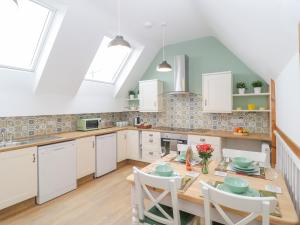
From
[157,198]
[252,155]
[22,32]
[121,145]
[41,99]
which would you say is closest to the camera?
[157,198]

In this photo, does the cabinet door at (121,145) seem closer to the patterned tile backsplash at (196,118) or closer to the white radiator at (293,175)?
the patterned tile backsplash at (196,118)

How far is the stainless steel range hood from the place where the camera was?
3.83 metres

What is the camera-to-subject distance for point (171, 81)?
4324 mm

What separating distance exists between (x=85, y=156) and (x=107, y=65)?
2136 mm

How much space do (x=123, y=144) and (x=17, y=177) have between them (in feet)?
6.95

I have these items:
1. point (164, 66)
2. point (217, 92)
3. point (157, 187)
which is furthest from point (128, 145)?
point (157, 187)

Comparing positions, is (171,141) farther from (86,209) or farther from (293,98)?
(293,98)

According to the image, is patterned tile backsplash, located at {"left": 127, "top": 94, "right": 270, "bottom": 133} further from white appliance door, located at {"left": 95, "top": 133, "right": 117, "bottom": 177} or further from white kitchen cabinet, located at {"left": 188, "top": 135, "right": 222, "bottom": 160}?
white appliance door, located at {"left": 95, "top": 133, "right": 117, "bottom": 177}

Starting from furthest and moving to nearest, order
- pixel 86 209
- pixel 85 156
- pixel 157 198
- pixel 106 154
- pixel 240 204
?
pixel 106 154
pixel 85 156
pixel 86 209
pixel 157 198
pixel 240 204

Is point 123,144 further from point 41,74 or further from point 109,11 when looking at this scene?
point 109,11

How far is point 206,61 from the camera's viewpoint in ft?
12.7

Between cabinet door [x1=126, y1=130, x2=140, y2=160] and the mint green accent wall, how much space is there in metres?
1.32

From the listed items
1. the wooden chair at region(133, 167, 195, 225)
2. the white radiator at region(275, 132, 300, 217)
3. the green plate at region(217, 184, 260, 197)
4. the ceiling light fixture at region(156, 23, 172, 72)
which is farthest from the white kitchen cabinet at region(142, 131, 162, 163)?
the green plate at region(217, 184, 260, 197)

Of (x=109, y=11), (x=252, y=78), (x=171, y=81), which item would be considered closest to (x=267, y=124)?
Result: (x=252, y=78)
